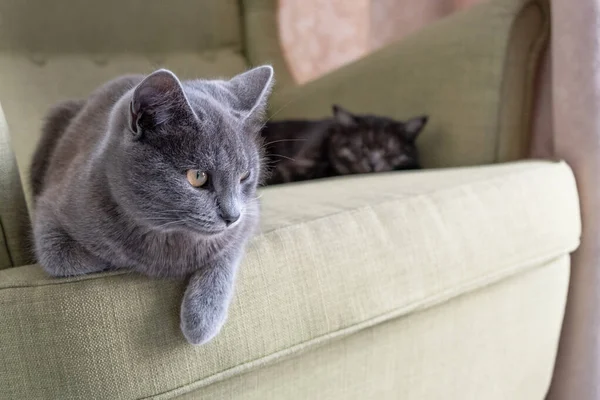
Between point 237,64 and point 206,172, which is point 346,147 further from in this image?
point 206,172

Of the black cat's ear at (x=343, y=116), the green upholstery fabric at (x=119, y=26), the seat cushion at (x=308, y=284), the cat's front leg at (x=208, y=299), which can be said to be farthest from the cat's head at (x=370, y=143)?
the cat's front leg at (x=208, y=299)

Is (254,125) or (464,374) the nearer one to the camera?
(254,125)

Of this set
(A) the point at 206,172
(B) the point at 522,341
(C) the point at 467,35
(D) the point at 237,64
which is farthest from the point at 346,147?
(A) the point at 206,172

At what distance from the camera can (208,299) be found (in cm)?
64

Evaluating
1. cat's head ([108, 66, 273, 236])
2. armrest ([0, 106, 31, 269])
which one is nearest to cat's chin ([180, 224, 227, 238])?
cat's head ([108, 66, 273, 236])

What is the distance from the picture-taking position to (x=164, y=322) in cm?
63

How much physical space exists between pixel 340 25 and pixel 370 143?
26.9 inches

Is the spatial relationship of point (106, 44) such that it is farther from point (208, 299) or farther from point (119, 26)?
point (208, 299)

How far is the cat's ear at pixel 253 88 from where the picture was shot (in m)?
0.72

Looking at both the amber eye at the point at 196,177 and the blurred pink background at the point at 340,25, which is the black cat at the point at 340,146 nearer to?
the blurred pink background at the point at 340,25

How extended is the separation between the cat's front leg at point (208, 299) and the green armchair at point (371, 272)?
0.06ft

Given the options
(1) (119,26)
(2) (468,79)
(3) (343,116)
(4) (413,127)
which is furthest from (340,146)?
(1) (119,26)

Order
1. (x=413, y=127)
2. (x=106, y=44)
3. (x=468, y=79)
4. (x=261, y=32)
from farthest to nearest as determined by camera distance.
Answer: (x=261, y=32) → (x=106, y=44) → (x=413, y=127) → (x=468, y=79)

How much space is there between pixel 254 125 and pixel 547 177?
→ 58cm
